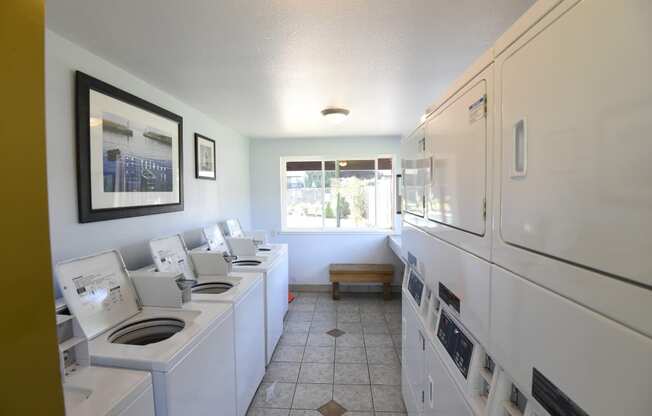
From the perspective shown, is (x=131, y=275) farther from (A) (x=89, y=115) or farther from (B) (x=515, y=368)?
(B) (x=515, y=368)

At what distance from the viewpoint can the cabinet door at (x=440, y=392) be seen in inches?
41.2

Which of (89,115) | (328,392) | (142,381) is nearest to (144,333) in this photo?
(142,381)

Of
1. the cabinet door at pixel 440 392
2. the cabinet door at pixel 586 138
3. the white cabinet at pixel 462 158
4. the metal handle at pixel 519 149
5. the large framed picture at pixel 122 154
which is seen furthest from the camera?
the large framed picture at pixel 122 154

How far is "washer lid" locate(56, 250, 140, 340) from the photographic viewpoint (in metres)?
1.39

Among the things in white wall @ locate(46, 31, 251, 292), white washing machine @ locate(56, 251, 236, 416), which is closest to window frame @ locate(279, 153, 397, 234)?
white wall @ locate(46, 31, 251, 292)

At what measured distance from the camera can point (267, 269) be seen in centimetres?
265

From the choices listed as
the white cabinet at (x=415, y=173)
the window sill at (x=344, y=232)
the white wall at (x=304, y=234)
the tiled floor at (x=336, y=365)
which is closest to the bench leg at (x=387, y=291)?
the tiled floor at (x=336, y=365)

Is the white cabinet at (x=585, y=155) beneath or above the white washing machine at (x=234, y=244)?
above

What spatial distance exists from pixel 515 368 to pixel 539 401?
0.30 feet

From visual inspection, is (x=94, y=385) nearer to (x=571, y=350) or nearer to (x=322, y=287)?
(x=571, y=350)

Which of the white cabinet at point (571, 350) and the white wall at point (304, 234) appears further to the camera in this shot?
the white wall at point (304, 234)

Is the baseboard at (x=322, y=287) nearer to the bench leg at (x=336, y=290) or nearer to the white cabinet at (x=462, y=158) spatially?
the bench leg at (x=336, y=290)

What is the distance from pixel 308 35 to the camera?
1577 millimetres

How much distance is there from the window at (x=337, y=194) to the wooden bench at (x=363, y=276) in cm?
71
